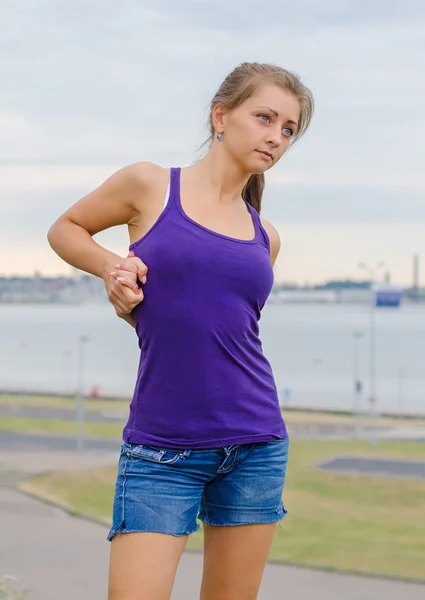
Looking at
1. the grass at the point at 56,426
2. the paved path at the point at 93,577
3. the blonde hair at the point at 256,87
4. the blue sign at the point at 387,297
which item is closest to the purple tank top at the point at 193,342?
the blonde hair at the point at 256,87

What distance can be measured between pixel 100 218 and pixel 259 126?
341 millimetres

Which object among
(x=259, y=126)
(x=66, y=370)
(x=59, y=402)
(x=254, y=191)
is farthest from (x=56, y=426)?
(x=66, y=370)

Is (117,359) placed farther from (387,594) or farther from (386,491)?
(387,594)

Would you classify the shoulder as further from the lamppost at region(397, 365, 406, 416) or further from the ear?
the lamppost at region(397, 365, 406, 416)

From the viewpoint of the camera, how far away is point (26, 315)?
165875mm

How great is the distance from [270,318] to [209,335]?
165700 millimetres

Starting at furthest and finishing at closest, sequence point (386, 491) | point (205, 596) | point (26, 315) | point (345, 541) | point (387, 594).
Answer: point (26, 315) → point (386, 491) → point (345, 541) → point (387, 594) → point (205, 596)

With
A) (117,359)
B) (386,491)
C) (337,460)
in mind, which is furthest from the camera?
(117,359)

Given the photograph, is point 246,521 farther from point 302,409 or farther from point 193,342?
point 302,409

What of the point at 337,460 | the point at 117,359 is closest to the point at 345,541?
the point at 337,460

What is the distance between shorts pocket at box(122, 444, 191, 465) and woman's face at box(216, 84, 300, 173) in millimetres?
544

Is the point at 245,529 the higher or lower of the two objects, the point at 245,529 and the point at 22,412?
the higher

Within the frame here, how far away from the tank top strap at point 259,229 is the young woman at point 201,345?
14 mm

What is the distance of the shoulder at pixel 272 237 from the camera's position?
1.90m
